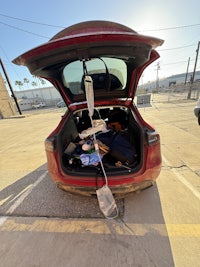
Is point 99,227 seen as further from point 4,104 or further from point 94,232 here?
point 4,104

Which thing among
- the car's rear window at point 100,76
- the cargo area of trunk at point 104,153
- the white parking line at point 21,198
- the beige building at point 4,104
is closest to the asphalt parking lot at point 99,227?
the white parking line at point 21,198

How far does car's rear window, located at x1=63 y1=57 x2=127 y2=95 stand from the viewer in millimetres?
2182

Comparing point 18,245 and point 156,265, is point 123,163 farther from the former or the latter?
point 18,245

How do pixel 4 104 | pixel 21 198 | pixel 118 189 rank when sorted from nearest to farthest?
pixel 118 189
pixel 21 198
pixel 4 104

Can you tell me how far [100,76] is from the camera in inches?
96.0

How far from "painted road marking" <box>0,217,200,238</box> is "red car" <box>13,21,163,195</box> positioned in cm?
37

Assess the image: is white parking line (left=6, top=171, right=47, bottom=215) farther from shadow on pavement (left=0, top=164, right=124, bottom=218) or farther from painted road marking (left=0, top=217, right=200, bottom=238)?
painted road marking (left=0, top=217, right=200, bottom=238)

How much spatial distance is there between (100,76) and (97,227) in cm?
213

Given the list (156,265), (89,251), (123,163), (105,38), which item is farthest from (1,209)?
(105,38)

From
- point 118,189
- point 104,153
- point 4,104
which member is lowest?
point 4,104

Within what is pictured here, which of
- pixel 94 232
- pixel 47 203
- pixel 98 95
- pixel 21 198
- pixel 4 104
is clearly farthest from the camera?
pixel 4 104

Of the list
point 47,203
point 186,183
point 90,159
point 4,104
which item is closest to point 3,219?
point 47,203

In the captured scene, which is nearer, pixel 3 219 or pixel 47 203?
pixel 3 219

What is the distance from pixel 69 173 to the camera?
1.89m
